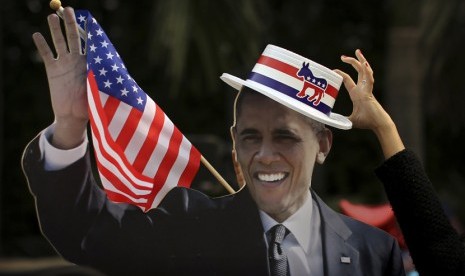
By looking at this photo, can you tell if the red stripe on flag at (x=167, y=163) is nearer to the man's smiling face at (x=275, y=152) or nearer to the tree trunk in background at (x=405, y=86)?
the man's smiling face at (x=275, y=152)

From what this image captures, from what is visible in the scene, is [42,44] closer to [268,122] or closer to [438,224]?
[268,122]

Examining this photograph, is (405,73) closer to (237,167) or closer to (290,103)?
(237,167)

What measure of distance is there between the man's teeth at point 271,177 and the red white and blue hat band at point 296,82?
0.74ft

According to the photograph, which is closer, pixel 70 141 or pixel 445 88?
pixel 70 141

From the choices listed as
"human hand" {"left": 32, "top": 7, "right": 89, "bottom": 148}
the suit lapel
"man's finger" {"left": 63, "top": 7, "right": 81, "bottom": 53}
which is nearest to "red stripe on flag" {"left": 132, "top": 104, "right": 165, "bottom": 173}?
"human hand" {"left": 32, "top": 7, "right": 89, "bottom": 148}

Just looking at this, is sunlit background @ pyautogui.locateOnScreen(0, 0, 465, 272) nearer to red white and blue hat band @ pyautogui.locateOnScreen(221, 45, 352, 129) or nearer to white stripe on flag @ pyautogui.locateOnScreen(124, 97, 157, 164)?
white stripe on flag @ pyautogui.locateOnScreen(124, 97, 157, 164)

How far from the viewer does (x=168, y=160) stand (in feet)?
12.3

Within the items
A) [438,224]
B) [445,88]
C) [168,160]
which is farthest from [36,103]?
[438,224]

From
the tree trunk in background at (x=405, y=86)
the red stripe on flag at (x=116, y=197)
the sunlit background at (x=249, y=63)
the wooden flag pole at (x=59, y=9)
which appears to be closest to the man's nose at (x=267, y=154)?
the red stripe on flag at (x=116, y=197)

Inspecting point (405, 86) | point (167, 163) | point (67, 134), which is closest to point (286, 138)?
point (167, 163)

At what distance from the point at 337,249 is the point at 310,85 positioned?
524 mm

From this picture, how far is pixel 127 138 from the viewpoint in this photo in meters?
3.70

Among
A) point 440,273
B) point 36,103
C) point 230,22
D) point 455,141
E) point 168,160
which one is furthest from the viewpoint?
point 36,103

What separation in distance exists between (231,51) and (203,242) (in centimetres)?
266
